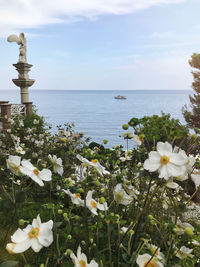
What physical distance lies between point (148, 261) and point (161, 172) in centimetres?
37

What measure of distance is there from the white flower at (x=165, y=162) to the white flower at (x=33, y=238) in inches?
16.3

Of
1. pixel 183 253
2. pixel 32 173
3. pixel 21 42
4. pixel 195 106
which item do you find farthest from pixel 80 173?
pixel 195 106

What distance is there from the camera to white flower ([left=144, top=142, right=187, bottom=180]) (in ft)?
3.21

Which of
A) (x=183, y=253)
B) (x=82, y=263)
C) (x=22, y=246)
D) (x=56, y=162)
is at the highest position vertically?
(x=56, y=162)

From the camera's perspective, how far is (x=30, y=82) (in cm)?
1007

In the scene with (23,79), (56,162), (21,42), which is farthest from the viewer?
(21,42)

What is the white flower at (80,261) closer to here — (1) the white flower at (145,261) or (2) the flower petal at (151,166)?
(1) the white flower at (145,261)

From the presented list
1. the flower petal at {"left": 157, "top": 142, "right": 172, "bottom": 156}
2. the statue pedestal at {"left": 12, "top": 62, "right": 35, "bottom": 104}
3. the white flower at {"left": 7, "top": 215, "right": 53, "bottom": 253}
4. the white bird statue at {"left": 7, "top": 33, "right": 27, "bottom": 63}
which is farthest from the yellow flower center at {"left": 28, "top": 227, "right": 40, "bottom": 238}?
the white bird statue at {"left": 7, "top": 33, "right": 27, "bottom": 63}

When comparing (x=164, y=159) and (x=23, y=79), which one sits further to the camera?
(x=23, y=79)

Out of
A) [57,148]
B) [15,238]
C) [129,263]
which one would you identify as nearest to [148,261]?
[129,263]

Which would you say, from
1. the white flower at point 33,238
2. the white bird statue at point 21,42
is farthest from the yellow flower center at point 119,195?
the white bird statue at point 21,42

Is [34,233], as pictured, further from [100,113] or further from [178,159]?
[100,113]

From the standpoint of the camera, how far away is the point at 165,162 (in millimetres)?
983

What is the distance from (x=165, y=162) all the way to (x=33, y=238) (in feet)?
1.75
